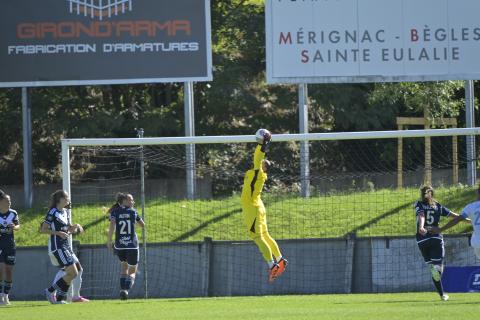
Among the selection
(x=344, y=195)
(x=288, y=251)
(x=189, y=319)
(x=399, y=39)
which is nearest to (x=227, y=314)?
(x=189, y=319)

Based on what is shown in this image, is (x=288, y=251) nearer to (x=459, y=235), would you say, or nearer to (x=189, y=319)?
(x=459, y=235)

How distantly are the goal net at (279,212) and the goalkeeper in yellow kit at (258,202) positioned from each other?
2.62m

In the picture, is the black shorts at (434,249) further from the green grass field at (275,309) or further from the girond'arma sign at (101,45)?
the girond'arma sign at (101,45)

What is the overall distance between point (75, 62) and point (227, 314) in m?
12.3

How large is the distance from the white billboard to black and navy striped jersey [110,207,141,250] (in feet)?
24.7

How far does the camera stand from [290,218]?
73.9 feet

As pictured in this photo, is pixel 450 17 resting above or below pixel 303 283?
above

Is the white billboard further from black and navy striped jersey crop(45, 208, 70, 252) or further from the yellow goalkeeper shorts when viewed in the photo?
black and navy striped jersey crop(45, 208, 70, 252)

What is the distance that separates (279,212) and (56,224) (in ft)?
25.9

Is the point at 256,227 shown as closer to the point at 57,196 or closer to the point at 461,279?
the point at 57,196

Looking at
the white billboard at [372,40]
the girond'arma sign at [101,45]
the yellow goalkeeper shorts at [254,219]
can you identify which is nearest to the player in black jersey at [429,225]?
the yellow goalkeeper shorts at [254,219]

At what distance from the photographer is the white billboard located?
77.2ft

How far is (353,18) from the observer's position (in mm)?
23578

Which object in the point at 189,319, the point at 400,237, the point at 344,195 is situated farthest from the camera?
the point at 344,195
